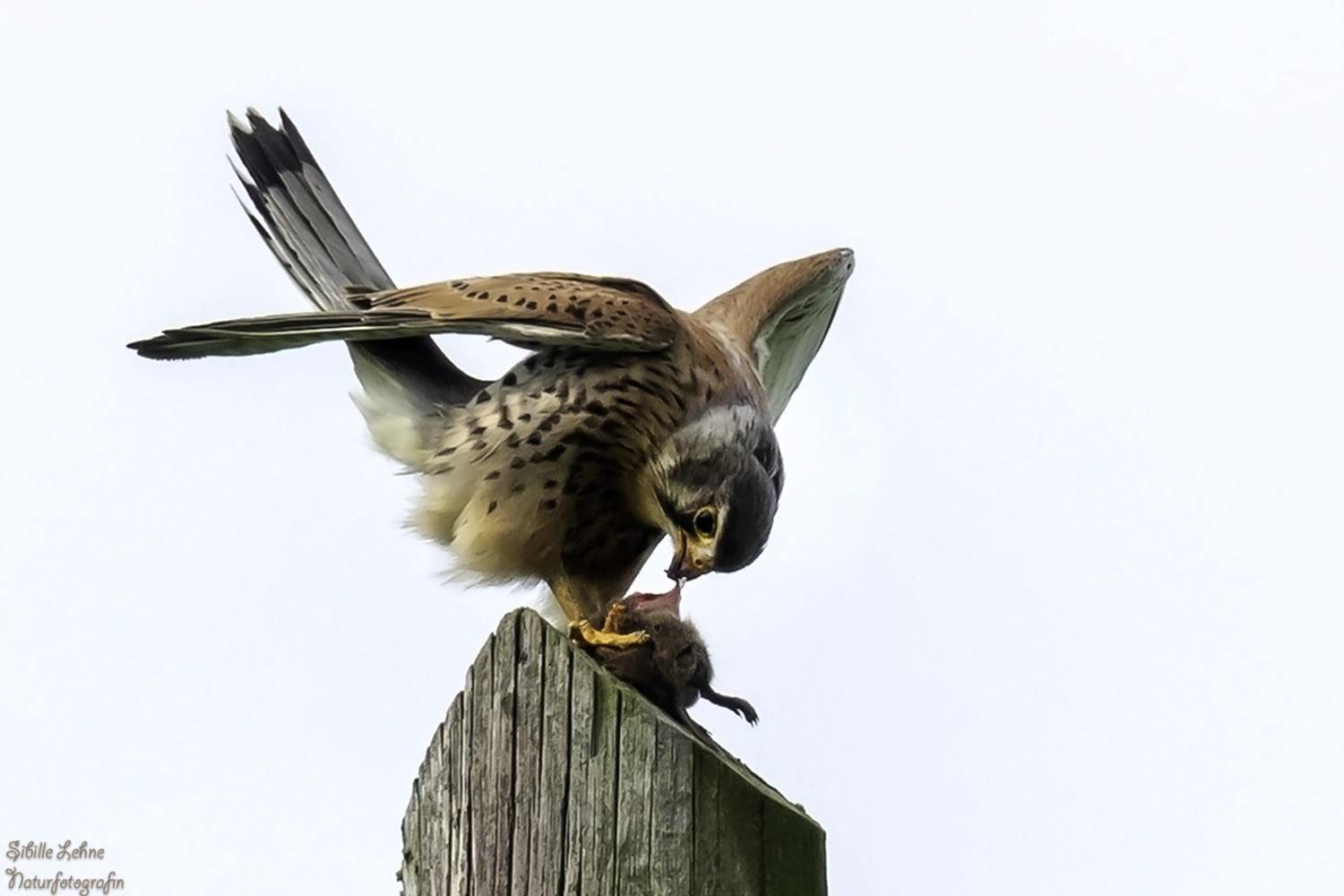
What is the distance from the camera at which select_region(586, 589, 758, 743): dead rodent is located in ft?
9.65

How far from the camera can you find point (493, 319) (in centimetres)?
384

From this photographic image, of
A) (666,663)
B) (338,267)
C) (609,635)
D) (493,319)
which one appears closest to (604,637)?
(609,635)

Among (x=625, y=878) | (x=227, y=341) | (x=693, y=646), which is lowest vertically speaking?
(x=625, y=878)

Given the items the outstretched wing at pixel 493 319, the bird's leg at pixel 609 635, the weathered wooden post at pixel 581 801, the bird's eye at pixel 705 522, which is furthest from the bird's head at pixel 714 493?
the weathered wooden post at pixel 581 801

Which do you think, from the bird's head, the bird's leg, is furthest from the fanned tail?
the bird's leg

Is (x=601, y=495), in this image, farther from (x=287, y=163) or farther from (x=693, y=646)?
(x=287, y=163)

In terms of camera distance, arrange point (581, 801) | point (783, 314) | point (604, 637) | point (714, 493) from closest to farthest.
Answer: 1. point (581, 801)
2. point (604, 637)
3. point (714, 493)
4. point (783, 314)

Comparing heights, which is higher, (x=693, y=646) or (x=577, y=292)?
(x=577, y=292)

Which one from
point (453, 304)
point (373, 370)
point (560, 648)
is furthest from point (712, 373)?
point (560, 648)

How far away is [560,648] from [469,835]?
33 centimetres

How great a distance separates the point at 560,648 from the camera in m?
2.24

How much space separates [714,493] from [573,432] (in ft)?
1.40

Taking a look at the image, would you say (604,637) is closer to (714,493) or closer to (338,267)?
(714,493)

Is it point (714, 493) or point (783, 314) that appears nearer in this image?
point (714, 493)
